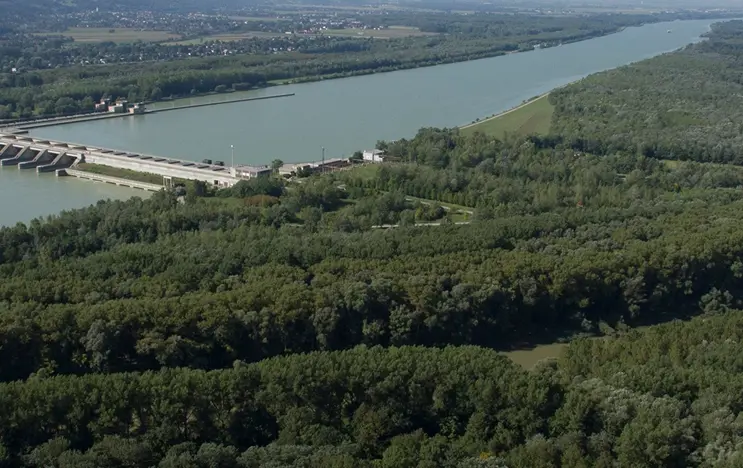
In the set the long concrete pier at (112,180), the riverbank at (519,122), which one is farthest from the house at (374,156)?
the long concrete pier at (112,180)

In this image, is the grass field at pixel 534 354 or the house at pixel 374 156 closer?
the grass field at pixel 534 354

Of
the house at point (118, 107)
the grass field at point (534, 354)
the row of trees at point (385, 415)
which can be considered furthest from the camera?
the house at point (118, 107)

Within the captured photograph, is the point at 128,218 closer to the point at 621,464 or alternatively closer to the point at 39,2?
the point at 621,464

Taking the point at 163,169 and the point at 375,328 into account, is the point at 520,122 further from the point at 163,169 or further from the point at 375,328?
the point at 375,328

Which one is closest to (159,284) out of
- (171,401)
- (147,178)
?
(171,401)

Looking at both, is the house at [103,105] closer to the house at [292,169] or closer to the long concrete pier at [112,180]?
the long concrete pier at [112,180]

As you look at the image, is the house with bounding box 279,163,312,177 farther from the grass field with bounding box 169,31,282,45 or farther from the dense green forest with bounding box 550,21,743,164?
the grass field with bounding box 169,31,282,45

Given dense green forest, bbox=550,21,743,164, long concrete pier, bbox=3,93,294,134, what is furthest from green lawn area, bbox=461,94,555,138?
long concrete pier, bbox=3,93,294,134
